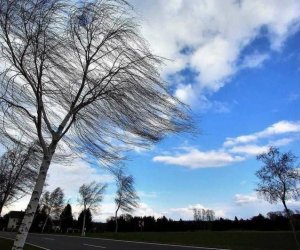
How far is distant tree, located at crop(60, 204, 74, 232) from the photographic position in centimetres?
11281

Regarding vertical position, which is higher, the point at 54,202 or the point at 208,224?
the point at 54,202

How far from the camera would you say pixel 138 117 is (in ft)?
24.8

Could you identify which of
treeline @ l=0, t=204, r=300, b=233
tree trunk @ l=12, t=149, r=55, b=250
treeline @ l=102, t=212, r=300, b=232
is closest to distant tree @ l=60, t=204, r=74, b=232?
treeline @ l=0, t=204, r=300, b=233

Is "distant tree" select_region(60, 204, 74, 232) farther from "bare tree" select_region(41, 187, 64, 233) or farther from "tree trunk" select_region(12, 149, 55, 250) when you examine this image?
"tree trunk" select_region(12, 149, 55, 250)

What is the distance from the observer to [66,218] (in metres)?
115

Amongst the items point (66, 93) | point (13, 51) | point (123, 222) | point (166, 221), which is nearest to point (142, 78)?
point (66, 93)

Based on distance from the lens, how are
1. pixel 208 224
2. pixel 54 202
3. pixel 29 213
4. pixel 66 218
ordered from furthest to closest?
pixel 66 218 → pixel 54 202 → pixel 208 224 → pixel 29 213

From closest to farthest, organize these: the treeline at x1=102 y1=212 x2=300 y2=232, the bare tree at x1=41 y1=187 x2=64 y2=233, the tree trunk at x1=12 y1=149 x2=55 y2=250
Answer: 1. the tree trunk at x1=12 y1=149 x2=55 y2=250
2. the treeline at x1=102 y1=212 x2=300 y2=232
3. the bare tree at x1=41 y1=187 x2=64 y2=233

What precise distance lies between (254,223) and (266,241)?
1926 cm

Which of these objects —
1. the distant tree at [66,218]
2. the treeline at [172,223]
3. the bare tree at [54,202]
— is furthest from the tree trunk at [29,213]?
the distant tree at [66,218]

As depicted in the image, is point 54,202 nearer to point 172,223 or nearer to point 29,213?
point 172,223

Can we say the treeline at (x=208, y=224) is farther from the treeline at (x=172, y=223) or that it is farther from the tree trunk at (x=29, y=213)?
the tree trunk at (x=29, y=213)

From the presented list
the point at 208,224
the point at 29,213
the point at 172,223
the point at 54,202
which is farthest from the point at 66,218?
the point at 29,213

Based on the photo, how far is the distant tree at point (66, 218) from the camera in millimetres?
112812
